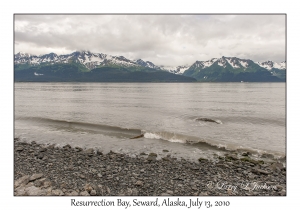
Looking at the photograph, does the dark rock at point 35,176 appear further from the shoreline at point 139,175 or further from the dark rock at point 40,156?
the dark rock at point 40,156

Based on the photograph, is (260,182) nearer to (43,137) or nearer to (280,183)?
(280,183)

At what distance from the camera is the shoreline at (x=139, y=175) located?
11.5m

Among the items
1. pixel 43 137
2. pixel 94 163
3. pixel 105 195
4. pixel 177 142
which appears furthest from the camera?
pixel 43 137

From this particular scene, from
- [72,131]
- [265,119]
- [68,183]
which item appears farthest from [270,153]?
[72,131]

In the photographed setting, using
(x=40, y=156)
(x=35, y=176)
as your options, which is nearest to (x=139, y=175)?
(x=35, y=176)

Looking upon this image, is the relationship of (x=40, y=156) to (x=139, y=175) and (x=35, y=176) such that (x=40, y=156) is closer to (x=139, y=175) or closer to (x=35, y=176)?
(x=35, y=176)

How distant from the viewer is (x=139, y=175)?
13539mm

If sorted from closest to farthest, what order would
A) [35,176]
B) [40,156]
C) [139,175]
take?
[35,176] < [139,175] < [40,156]

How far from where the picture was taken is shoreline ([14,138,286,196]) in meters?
11.5

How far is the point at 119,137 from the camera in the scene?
25.0 metres

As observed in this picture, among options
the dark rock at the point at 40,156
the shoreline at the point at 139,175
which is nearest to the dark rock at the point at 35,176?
the shoreline at the point at 139,175

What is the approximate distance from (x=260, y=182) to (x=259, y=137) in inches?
541

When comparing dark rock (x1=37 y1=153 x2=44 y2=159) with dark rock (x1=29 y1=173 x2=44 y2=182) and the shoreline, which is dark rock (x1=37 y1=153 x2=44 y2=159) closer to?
the shoreline

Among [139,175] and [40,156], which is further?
[40,156]
